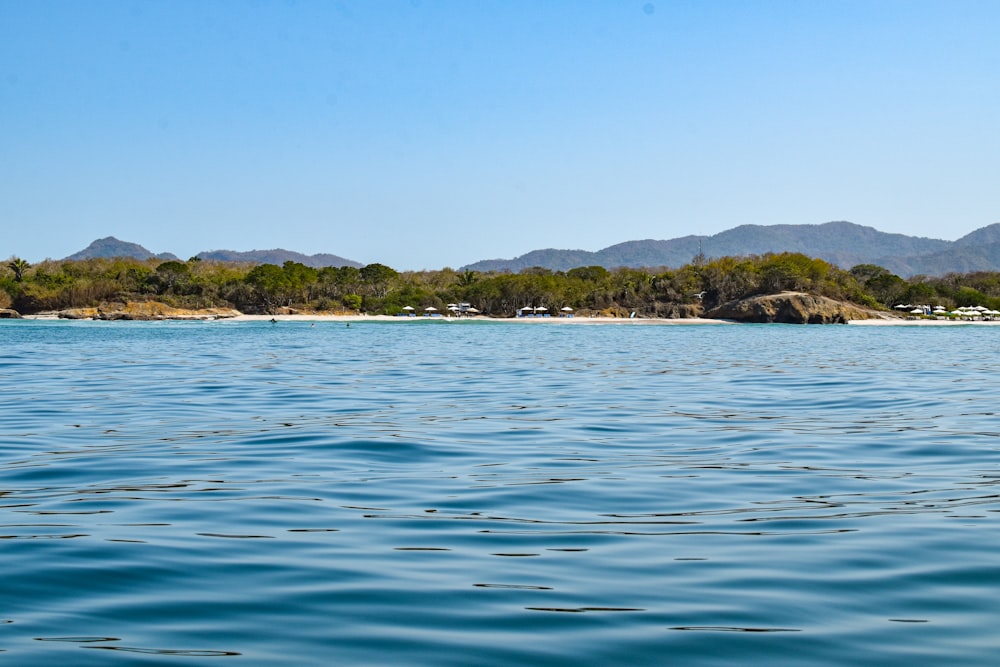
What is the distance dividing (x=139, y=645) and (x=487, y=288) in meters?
128

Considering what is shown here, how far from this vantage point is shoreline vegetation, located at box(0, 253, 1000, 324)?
12181 centimetres

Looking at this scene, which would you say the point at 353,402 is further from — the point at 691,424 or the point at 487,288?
the point at 487,288

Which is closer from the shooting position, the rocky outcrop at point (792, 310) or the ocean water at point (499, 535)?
the ocean water at point (499, 535)

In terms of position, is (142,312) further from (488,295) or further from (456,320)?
(488,295)

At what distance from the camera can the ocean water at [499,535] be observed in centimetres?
446

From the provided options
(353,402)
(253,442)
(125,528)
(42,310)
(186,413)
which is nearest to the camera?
(125,528)

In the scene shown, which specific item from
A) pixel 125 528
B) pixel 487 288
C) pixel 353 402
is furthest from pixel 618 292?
pixel 125 528

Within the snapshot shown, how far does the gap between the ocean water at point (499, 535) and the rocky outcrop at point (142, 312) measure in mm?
102648

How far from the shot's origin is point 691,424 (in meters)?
13.3

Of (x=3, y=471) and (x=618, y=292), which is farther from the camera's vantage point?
(x=618, y=292)

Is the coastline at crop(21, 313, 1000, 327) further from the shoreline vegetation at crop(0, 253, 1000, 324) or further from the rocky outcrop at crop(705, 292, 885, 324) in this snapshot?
the rocky outcrop at crop(705, 292, 885, 324)

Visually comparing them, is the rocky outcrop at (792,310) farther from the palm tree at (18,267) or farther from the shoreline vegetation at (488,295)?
the palm tree at (18,267)

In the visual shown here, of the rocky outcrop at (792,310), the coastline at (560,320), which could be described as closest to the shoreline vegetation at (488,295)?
the rocky outcrop at (792,310)

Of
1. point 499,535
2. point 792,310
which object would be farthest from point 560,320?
point 499,535
